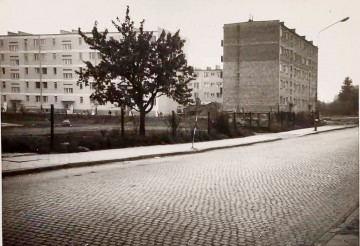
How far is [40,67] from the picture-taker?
10547mm

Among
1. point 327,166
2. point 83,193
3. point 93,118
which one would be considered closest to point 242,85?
point 93,118

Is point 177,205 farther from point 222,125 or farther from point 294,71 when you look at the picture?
point 294,71

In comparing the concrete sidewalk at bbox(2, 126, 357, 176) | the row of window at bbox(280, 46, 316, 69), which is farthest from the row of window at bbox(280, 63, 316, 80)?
the concrete sidewalk at bbox(2, 126, 357, 176)

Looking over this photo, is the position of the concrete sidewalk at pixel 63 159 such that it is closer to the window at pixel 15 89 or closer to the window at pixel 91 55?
the window at pixel 15 89

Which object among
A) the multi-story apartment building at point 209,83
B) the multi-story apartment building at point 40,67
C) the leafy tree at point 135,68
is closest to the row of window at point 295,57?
the multi-story apartment building at point 209,83

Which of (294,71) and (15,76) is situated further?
(294,71)

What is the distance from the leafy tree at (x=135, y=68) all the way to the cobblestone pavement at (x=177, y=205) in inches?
208

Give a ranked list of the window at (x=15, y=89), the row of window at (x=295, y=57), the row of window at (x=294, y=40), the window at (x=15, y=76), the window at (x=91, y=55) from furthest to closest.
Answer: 1. the row of window at (x=295, y=57)
2. the row of window at (x=294, y=40)
3. the window at (x=91, y=55)
4. the window at (x=15, y=89)
5. the window at (x=15, y=76)

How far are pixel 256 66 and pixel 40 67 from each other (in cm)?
3713

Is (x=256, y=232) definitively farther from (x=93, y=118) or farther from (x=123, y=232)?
(x=93, y=118)

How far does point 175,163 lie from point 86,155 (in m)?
2.98

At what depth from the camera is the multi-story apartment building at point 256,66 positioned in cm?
4375

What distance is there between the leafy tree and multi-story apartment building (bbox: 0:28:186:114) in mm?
433

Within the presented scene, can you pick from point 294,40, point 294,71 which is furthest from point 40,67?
point 294,40
